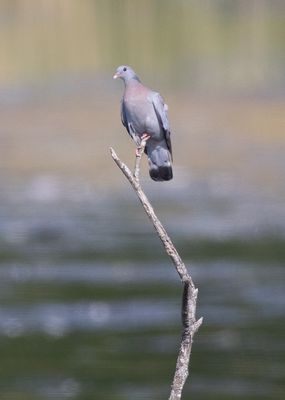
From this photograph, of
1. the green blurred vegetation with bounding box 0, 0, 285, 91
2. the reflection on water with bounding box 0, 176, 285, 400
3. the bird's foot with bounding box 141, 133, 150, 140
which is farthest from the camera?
the green blurred vegetation with bounding box 0, 0, 285, 91

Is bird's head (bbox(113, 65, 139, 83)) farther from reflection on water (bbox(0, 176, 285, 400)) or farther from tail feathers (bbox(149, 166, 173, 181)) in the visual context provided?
reflection on water (bbox(0, 176, 285, 400))

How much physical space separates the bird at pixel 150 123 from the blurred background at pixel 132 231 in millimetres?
5932

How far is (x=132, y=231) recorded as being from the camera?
50.7 feet

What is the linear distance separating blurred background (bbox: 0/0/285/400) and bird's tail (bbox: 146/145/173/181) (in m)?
5.93

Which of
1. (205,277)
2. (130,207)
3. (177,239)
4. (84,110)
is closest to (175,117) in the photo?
(84,110)

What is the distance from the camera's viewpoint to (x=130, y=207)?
665 inches

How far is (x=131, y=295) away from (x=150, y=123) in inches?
338

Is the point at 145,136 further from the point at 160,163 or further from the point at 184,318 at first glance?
the point at 184,318

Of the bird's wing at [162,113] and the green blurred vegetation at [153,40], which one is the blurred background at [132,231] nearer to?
the green blurred vegetation at [153,40]

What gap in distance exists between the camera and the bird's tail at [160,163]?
15.3ft

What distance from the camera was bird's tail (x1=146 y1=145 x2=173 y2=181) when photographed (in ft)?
15.3

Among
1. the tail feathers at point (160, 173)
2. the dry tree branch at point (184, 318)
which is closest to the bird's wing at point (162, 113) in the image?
the tail feathers at point (160, 173)

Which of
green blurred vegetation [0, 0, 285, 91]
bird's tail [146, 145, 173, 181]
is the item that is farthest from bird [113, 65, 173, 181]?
green blurred vegetation [0, 0, 285, 91]

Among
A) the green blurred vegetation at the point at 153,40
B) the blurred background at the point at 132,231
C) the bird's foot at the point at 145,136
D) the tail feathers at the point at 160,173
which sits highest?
the bird's foot at the point at 145,136
